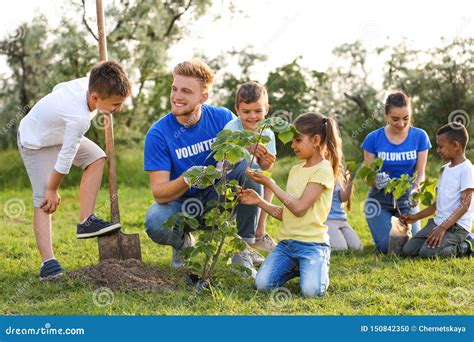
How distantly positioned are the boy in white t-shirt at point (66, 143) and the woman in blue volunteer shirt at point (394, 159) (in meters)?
2.15

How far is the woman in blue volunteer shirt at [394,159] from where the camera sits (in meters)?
5.38

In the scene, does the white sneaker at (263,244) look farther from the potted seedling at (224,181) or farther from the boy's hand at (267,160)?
the potted seedling at (224,181)

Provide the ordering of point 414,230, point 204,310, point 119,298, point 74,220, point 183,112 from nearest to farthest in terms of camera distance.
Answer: point 204,310, point 119,298, point 183,112, point 414,230, point 74,220

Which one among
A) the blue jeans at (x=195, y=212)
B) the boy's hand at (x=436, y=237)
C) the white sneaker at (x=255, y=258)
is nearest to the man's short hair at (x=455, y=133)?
the boy's hand at (x=436, y=237)

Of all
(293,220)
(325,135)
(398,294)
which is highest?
(325,135)

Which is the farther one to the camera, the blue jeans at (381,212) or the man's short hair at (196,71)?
the blue jeans at (381,212)

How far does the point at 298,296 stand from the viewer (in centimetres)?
389

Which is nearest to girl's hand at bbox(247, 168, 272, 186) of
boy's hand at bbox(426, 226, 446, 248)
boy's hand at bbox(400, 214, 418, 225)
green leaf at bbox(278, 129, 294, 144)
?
green leaf at bbox(278, 129, 294, 144)

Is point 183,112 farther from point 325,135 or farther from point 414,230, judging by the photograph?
point 414,230

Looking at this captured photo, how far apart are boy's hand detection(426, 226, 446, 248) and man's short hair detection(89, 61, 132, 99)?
2.38 meters

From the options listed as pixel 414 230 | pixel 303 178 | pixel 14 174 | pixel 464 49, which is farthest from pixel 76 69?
pixel 303 178

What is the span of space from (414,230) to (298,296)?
2089mm

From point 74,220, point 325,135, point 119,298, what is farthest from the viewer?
point 74,220

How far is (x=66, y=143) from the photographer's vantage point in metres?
4.09
